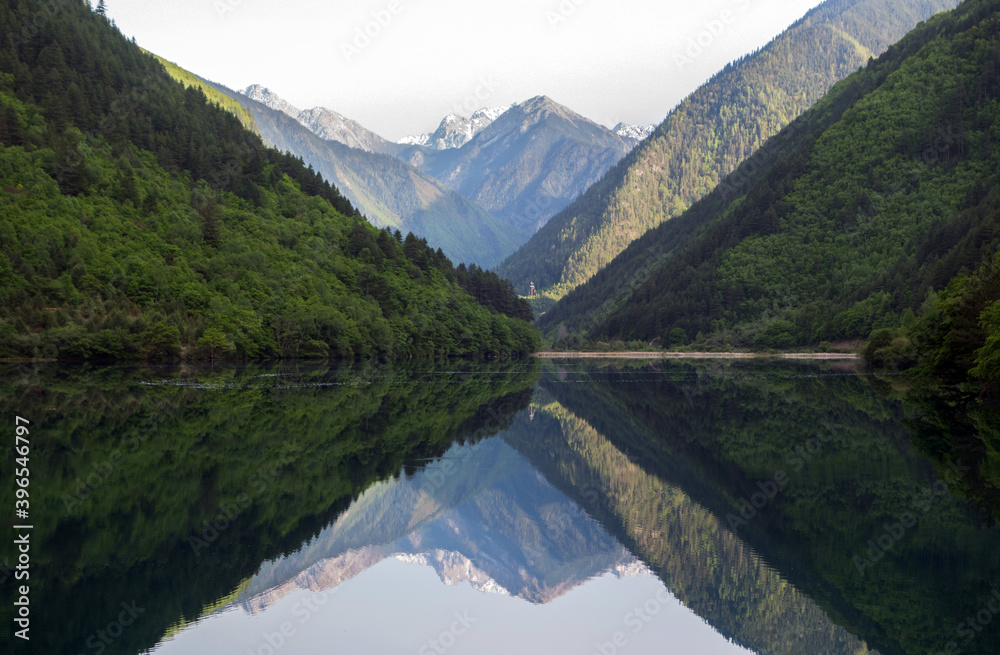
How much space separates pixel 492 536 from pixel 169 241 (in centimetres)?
11135

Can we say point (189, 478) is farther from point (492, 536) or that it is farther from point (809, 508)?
point (809, 508)

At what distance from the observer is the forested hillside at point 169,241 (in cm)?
9881

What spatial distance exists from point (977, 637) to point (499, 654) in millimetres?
7419

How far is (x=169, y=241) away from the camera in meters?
119

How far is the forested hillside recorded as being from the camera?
324 ft

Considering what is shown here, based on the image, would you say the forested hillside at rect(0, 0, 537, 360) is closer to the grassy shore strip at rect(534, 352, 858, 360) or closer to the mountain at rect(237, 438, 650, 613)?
the grassy shore strip at rect(534, 352, 858, 360)

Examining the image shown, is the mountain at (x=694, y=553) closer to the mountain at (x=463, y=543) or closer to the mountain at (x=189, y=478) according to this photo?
the mountain at (x=463, y=543)

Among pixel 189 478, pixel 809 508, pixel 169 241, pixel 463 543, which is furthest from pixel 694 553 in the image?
pixel 169 241

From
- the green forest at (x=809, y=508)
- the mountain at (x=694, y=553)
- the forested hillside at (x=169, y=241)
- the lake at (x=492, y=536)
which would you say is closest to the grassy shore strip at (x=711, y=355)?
the forested hillside at (x=169, y=241)

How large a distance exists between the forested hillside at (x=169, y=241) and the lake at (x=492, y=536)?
66.3 m

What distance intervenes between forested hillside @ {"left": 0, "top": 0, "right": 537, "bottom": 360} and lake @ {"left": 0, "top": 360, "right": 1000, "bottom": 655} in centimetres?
6633

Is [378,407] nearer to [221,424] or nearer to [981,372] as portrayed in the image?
[221,424]

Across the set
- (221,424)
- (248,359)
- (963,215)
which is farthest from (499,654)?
(963,215)

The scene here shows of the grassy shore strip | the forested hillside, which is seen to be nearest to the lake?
the forested hillside
